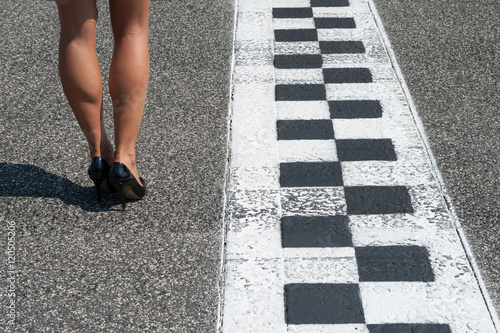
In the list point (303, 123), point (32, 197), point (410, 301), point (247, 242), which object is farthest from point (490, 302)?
point (32, 197)

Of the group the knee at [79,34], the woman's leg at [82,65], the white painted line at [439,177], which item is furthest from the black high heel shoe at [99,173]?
the white painted line at [439,177]

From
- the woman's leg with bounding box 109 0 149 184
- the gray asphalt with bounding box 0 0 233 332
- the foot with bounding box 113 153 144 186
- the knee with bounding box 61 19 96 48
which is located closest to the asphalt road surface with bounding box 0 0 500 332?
the gray asphalt with bounding box 0 0 233 332

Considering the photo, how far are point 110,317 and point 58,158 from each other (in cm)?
103

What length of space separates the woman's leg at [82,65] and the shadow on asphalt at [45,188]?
21 cm

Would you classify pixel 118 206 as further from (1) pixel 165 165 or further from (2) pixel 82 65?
(2) pixel 82 65

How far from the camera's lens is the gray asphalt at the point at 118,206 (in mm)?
2006

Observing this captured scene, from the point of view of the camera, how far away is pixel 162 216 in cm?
241

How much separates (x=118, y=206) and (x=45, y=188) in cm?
34

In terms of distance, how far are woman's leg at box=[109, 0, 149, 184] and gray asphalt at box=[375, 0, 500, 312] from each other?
4.12ft

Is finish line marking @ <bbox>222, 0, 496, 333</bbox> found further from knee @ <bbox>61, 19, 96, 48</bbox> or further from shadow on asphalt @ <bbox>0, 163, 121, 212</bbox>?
knee @ <bbox>61, 19, 96, 48</bbox>

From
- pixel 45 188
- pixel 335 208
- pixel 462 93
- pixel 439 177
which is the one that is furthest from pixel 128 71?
pixel 462 93

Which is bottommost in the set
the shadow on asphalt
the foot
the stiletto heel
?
the shadow on asphalt

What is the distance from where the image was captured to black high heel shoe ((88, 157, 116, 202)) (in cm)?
239

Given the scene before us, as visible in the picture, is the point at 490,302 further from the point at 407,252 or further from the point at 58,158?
the point at 58,158
